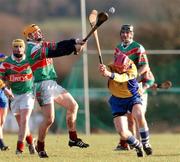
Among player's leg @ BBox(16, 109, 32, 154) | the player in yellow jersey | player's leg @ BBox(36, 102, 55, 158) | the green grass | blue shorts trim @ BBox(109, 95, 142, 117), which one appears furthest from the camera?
player's leg @ BBox(16, 109, 32, 154)

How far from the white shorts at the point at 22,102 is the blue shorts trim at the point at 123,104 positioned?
1.37m

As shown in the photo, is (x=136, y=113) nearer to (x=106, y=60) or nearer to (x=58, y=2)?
(x=106, y=60)

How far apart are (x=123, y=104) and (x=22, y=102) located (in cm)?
164

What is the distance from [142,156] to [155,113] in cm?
1368

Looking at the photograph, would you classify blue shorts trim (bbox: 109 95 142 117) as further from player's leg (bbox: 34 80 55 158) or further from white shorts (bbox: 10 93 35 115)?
white shorts (bbox: 10 93 35 115)

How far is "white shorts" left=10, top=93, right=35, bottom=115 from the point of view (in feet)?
47.0

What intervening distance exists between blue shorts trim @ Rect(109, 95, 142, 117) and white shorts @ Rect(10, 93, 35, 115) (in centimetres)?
137

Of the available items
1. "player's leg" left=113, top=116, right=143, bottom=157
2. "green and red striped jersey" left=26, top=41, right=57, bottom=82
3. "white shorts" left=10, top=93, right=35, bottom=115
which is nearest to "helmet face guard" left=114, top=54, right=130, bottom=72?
"player's leg" left=113, top=116, right=143, bottom=157

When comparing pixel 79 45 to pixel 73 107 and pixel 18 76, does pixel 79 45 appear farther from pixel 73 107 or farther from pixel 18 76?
pixel 18 76

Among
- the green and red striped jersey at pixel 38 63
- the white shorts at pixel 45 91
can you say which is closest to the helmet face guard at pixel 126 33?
the green and red striped jersey at pixel 38 63

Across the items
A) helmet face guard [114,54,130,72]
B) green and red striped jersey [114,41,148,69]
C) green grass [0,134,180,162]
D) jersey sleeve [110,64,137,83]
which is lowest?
green grass [0,134,180,162]

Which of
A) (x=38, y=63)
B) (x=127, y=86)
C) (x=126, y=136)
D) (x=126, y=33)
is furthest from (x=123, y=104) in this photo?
(x=126, y=33)

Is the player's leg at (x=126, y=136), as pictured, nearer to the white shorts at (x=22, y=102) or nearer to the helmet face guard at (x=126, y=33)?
the white shorts at (x=22, y=102)

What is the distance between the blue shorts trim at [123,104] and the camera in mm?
13656
